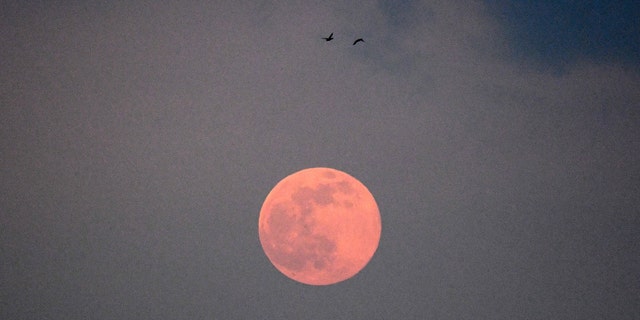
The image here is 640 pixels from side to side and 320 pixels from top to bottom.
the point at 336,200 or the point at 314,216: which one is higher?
the point at 336,200

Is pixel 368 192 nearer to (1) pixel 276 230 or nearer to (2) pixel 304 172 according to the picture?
(2) pixel 304 172

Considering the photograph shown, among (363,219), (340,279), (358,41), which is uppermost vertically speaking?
(358,41)

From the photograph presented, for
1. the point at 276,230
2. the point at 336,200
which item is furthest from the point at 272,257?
the point at 336,200

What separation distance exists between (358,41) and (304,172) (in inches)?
515

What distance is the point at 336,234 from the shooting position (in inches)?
1234

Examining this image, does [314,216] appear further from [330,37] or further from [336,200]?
[330,37]

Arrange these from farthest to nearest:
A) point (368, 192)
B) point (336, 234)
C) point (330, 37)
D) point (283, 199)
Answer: point (368, 192) < point (283, 199) < point (336, 234) < point (330, 37)

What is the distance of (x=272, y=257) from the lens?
33.0 meters

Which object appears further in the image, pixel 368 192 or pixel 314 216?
pixel 368 192

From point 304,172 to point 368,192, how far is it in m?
6.09

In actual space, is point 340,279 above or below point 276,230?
below

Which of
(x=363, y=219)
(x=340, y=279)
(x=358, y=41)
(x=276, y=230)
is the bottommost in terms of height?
(x=340, y=279)

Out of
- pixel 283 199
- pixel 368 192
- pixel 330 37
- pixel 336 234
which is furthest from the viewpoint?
pixel 368 192

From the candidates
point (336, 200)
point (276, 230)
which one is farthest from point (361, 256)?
point (276, 230)
